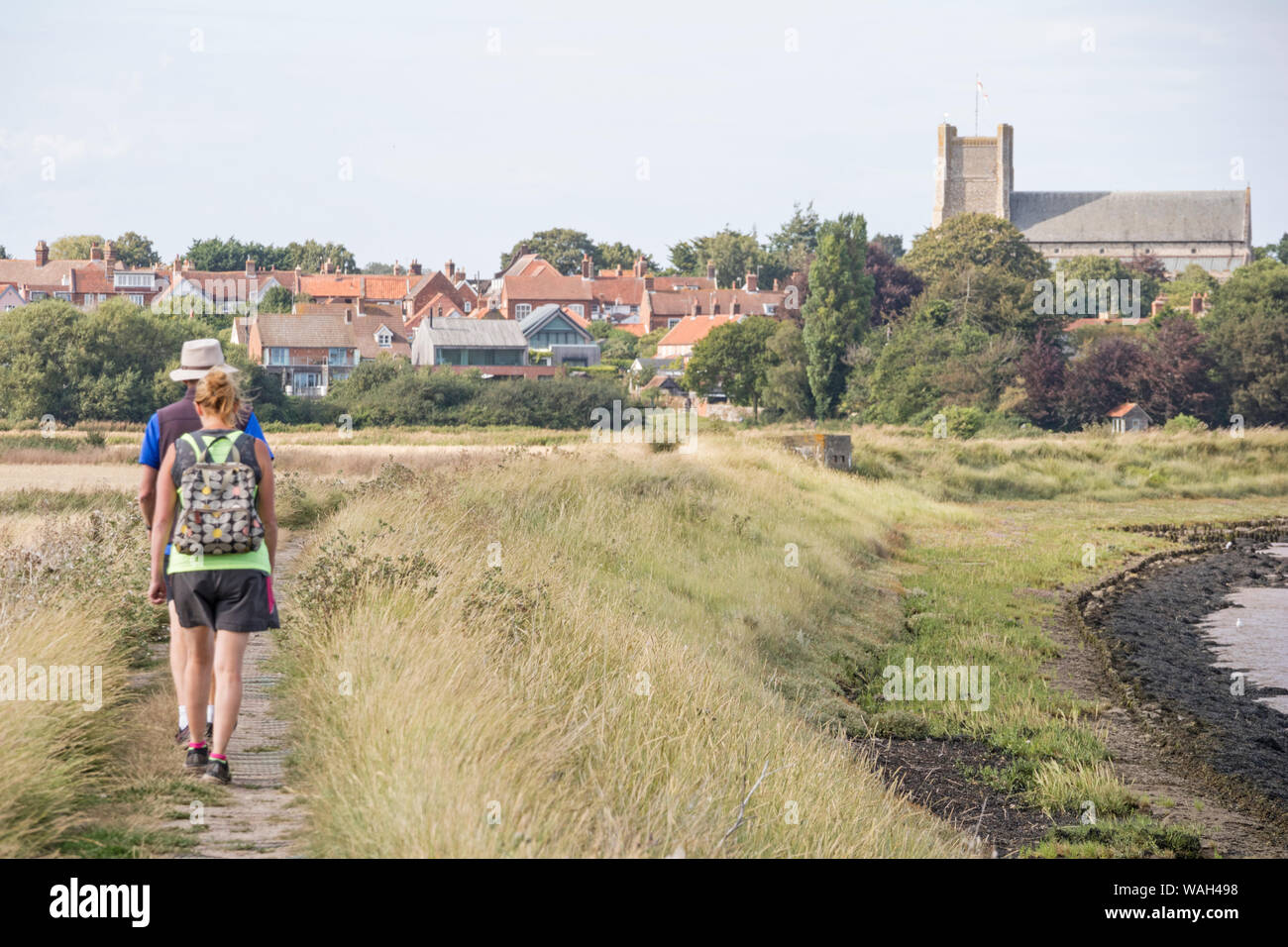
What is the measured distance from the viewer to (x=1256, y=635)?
69.6 feet

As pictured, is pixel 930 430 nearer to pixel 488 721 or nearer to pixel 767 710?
pixel 767 710

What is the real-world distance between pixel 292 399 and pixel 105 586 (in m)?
51.7

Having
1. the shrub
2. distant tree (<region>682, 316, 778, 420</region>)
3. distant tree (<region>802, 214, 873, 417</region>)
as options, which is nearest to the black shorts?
the shrub

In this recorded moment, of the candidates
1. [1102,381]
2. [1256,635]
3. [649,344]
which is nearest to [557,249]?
[649,344]

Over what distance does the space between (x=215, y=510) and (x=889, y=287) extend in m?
77.0

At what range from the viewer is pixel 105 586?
34.9 feet

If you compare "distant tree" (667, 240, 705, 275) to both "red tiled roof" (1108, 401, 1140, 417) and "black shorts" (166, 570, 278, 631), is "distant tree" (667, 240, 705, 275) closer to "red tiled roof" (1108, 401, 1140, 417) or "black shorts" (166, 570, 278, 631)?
"red tiled roof" (1108, 401, 1140, 417)

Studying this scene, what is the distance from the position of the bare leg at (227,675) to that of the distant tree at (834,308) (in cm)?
6015

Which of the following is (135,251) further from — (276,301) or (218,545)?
(218,545)

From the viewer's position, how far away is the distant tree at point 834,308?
65.8 m

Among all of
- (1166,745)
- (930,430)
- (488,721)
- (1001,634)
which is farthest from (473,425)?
(488,721)

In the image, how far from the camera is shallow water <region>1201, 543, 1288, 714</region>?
1805 centimetres

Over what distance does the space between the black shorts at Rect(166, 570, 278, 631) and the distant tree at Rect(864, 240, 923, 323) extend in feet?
244

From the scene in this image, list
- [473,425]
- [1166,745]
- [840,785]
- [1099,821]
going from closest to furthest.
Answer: [840,785], [1099,821], [1166,745], [473,425]
